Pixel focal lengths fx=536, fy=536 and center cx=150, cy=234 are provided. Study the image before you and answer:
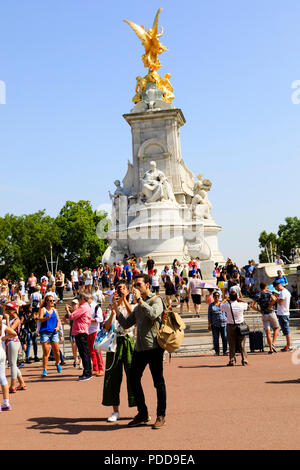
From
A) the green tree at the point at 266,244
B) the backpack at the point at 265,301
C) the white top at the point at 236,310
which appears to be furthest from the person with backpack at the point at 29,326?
the green tree at the point at 266,244

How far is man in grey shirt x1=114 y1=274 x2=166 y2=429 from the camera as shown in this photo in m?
5.80

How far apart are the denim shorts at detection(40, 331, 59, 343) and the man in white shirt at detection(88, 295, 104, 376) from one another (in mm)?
684

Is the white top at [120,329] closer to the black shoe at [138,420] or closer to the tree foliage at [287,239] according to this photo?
the black shoe at [138,420]

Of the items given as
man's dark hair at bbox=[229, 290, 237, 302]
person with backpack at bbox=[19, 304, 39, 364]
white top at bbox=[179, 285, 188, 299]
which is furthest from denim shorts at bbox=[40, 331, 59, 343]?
white top at bbox=[179, 285, 188, 299]

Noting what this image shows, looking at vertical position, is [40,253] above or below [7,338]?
above

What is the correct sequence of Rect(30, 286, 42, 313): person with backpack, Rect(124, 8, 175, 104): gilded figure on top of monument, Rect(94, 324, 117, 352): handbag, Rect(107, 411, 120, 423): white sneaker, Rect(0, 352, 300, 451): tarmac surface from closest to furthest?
Rect(0, 352, 300, 451): tarmac surface → Rect(107, 411, 120, 423): white sneaker → Rect(94, 324, 117, 352): handbag → Rect(30, 286, 42, 313): person with backpack → Rect(124, 8, 175, 104): gilded figure on top of monument

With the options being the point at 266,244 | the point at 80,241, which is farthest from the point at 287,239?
the point at 80,241

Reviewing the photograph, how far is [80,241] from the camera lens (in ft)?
205

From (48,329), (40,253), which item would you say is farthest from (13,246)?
(48,329)

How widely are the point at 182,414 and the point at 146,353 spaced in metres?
0.96

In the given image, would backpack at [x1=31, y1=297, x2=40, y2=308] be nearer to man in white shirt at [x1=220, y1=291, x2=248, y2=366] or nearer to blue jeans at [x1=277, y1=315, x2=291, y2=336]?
man in white shirt at [x1=220, y1=291, x2=248, y2=366]
